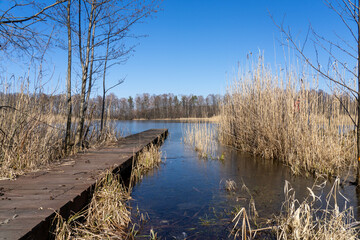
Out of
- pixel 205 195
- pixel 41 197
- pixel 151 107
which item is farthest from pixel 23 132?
pixel 151 107

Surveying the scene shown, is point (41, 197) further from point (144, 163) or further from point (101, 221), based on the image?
point (144, 163)

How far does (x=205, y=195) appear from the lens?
3.62 metres

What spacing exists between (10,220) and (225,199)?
2.44 metres

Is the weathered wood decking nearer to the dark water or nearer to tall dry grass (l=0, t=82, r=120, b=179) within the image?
tall dry grass (l=0, t=82, r=120, b=179)

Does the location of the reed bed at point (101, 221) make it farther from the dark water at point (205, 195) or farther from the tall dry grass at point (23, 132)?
the tall dry grass at point (23, 132)

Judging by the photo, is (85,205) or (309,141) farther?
(309,141)

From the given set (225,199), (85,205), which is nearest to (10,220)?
(85,205)

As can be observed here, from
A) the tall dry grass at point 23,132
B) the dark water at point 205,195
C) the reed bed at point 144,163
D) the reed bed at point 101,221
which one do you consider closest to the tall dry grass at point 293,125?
the dark water at point 205,195

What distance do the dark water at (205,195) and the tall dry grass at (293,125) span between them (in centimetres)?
45

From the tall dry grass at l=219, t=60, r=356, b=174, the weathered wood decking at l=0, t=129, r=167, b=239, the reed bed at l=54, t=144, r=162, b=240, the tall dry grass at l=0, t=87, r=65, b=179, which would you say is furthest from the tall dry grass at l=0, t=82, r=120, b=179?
the tall dry grass at l=219, t=60, r=356, b=174

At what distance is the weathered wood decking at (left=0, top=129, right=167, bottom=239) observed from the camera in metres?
1.69

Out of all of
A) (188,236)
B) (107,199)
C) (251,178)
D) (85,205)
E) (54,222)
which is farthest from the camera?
(251,178)

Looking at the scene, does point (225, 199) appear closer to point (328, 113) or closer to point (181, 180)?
point (181, 180)

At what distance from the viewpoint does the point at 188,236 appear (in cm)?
237
